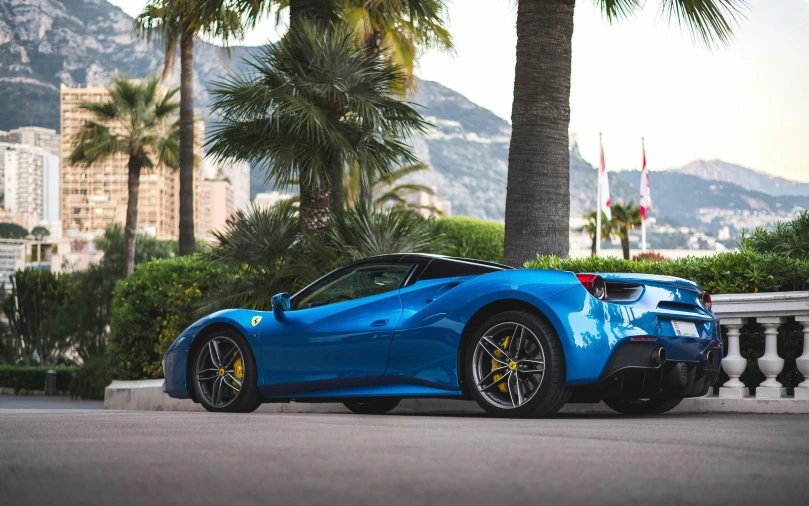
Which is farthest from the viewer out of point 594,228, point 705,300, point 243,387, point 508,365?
A: point 594,228

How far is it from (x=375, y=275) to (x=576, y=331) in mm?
2087

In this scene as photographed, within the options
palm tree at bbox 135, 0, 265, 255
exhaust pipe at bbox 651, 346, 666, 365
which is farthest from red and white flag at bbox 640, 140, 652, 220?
exhaust pipe at bbox 651, 346, 666, 365

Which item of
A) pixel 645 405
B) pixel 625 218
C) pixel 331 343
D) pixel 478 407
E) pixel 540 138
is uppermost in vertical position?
pixel 625 218

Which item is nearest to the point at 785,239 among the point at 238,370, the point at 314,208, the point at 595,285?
the point at 595,285

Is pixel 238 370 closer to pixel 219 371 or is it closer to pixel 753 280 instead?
pixel 219 371

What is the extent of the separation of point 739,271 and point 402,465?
19.4ft

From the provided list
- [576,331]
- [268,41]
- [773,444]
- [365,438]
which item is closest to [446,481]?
[365,438]

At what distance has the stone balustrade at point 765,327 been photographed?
27.4 ft

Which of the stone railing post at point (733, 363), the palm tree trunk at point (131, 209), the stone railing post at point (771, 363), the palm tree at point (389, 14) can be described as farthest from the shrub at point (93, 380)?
the stone railing post at point (771, 363)

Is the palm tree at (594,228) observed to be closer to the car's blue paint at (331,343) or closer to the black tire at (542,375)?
the car's blue paint at (331,343)

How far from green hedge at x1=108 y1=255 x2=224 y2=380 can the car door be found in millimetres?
8801

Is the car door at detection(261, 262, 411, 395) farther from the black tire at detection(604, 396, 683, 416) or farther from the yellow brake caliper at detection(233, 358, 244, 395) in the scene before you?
the black tire at detection(604, 396, 683, 416)

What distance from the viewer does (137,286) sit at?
18078 millimetres

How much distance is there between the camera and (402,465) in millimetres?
3992
